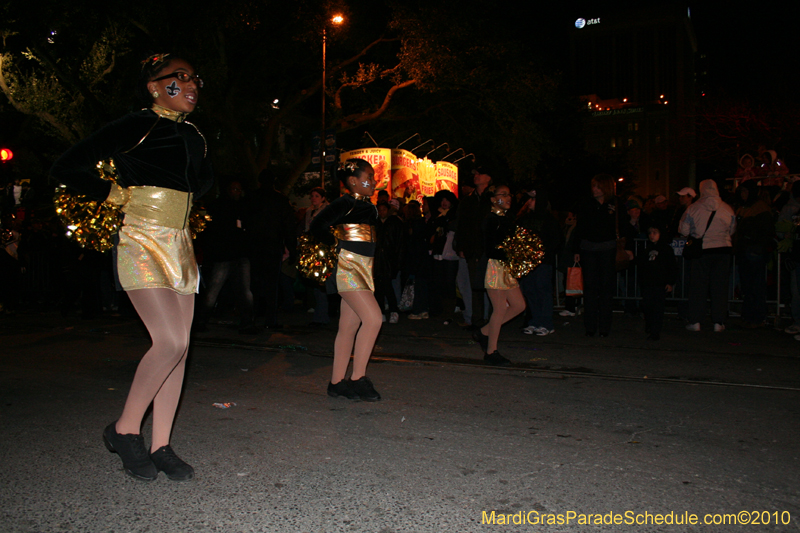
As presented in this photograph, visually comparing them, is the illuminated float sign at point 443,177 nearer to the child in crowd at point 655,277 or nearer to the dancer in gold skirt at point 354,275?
the child in crowd at point 655,277

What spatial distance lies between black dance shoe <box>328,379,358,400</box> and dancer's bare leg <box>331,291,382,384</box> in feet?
0.15

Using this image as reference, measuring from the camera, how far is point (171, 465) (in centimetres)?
354

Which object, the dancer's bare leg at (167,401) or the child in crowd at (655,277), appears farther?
the child in crowd at (655,277)

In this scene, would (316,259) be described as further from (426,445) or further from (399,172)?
(399,172)

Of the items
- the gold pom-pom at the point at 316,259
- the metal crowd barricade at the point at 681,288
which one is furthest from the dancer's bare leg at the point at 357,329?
the metal crowd barricade at the point at 681,288

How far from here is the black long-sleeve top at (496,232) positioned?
6.69 m

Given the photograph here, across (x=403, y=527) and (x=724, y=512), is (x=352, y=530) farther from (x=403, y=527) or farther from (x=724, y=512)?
(x=724, y=512)

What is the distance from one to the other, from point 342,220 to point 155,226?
214 cm

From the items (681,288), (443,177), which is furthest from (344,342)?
(443,177)

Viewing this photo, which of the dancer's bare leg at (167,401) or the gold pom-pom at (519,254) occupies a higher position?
the gold pom-pom at (519,254)

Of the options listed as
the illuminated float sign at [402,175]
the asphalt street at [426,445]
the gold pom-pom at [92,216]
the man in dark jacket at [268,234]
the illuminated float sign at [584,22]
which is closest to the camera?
the asphalt street at [426,445]

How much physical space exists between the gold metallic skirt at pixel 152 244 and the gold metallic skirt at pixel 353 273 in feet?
6.17

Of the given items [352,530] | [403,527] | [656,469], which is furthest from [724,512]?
[352,530]

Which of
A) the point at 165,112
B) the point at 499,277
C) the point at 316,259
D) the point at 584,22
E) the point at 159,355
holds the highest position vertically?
the point at 584,22
